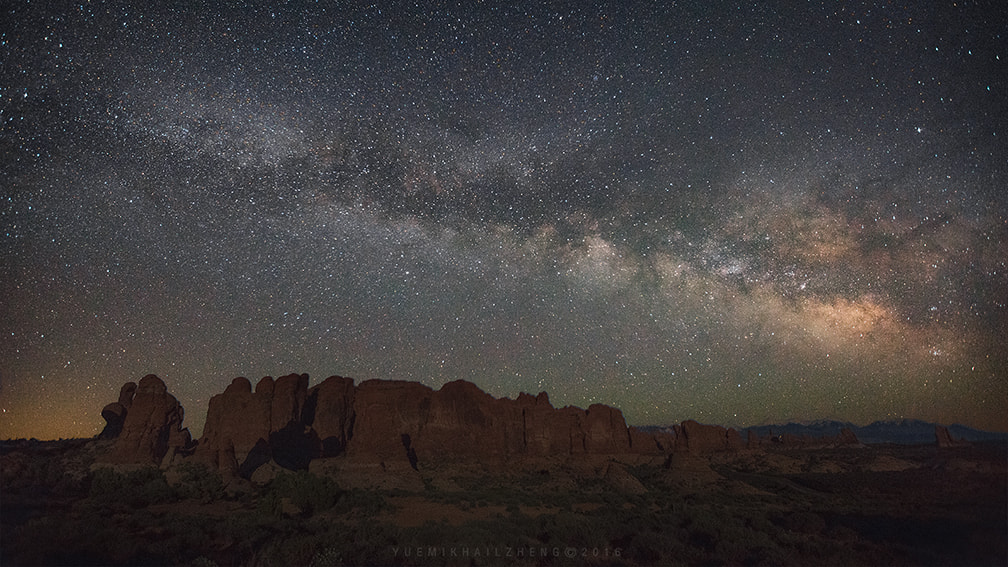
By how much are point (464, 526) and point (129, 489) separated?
21.1 metres

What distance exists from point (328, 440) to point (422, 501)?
46089 millimetres

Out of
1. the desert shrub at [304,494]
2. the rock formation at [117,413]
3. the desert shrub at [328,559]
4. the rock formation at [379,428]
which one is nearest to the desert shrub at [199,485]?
the desert shrub at [304,494]

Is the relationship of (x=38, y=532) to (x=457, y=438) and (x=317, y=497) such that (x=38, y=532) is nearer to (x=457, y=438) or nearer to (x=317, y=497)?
(x=317, y=497)

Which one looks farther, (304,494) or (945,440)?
(945,440)

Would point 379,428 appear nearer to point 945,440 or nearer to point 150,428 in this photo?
point 150,428

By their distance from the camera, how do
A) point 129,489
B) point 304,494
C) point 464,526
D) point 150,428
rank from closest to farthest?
point 464,526
point 304,494
point 129,489
point 150,428

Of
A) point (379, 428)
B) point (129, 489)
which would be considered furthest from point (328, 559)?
point (379, 428)

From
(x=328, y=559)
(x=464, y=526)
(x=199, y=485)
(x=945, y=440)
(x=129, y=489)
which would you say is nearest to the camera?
(x=328, y=559)

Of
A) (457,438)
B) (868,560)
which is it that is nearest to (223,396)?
(457,438)

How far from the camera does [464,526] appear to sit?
82.2 ft

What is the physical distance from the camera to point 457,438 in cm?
7438

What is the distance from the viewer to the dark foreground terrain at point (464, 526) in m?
15.2

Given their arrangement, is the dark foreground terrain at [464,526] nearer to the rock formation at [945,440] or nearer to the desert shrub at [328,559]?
the desert shrub at [328,559]

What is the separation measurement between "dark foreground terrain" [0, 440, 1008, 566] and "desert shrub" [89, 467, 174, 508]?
11 centimetres
